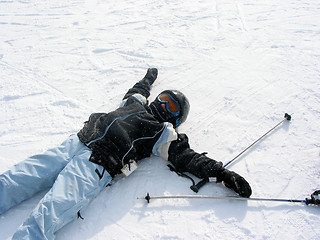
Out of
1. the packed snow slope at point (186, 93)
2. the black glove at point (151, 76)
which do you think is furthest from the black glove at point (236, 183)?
the black glove at point (151, 76)

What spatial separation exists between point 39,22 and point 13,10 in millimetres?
1842

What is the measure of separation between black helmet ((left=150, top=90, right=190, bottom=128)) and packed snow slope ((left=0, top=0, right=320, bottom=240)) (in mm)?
347

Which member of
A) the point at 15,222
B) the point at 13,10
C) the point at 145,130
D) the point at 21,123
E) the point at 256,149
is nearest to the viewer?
the point at 15,222

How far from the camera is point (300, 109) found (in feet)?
12.9

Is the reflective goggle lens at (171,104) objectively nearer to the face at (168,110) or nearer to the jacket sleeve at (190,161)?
the face at (168,110)

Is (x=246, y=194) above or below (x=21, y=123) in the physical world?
below

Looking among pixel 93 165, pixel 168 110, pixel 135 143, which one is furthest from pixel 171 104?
pixel 93 165

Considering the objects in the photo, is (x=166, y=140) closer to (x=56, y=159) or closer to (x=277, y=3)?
(x=56, y=159)

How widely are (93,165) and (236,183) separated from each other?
161 centimetres

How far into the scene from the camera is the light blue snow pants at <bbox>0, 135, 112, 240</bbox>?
89.9 inches

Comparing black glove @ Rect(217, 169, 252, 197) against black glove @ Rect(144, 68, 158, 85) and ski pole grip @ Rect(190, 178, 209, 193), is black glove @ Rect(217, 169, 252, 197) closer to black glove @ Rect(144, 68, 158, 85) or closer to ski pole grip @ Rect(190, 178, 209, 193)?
ski pole grip @ Rect(190, 178, 209, 193)

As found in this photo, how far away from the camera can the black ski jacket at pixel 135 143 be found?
283cm

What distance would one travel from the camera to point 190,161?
2.88m

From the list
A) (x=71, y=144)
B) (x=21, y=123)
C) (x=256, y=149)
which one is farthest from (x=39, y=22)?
(x=256, y=149)
